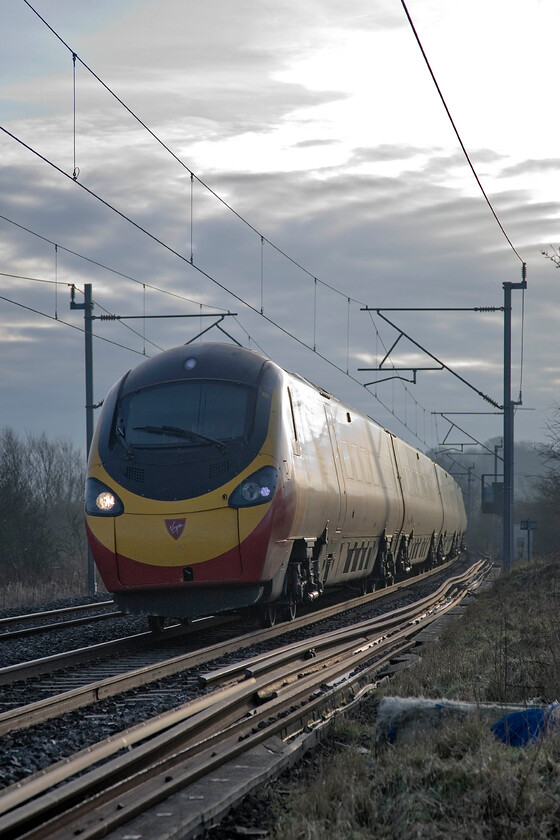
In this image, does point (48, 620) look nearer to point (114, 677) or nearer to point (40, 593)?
point (114, 677)

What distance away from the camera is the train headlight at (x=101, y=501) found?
37.5ft

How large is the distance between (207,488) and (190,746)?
17.6ft

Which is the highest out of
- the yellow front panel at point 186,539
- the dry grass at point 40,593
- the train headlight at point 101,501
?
the train headlight at point 101,501

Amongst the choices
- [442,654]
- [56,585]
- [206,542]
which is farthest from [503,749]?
[56,585]

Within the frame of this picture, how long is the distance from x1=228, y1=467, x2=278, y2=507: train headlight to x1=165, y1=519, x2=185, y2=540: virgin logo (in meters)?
0.59

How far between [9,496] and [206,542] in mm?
25238

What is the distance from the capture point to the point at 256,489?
37.1 feet

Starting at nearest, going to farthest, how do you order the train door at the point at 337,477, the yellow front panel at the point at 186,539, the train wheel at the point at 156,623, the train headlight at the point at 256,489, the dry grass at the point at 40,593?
the yellow front panel at the point at 186,539, the train headlight at the point at 256,489, the train wheel at the point at 156,623, the train door at the point at 337,477, the dry grass at the point at 40,593

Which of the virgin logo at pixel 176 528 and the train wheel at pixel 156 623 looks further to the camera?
the train wheel at pixel 156 623

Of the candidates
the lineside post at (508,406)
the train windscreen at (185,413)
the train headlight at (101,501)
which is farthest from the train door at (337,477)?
the lineside post at (508,406)

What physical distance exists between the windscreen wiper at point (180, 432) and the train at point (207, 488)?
1 centimetres

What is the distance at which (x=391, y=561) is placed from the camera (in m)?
22.5

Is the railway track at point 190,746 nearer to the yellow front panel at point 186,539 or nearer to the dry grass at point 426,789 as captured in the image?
the dry grass at point 426,789

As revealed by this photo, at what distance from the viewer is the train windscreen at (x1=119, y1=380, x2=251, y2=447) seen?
1172 centimetres
